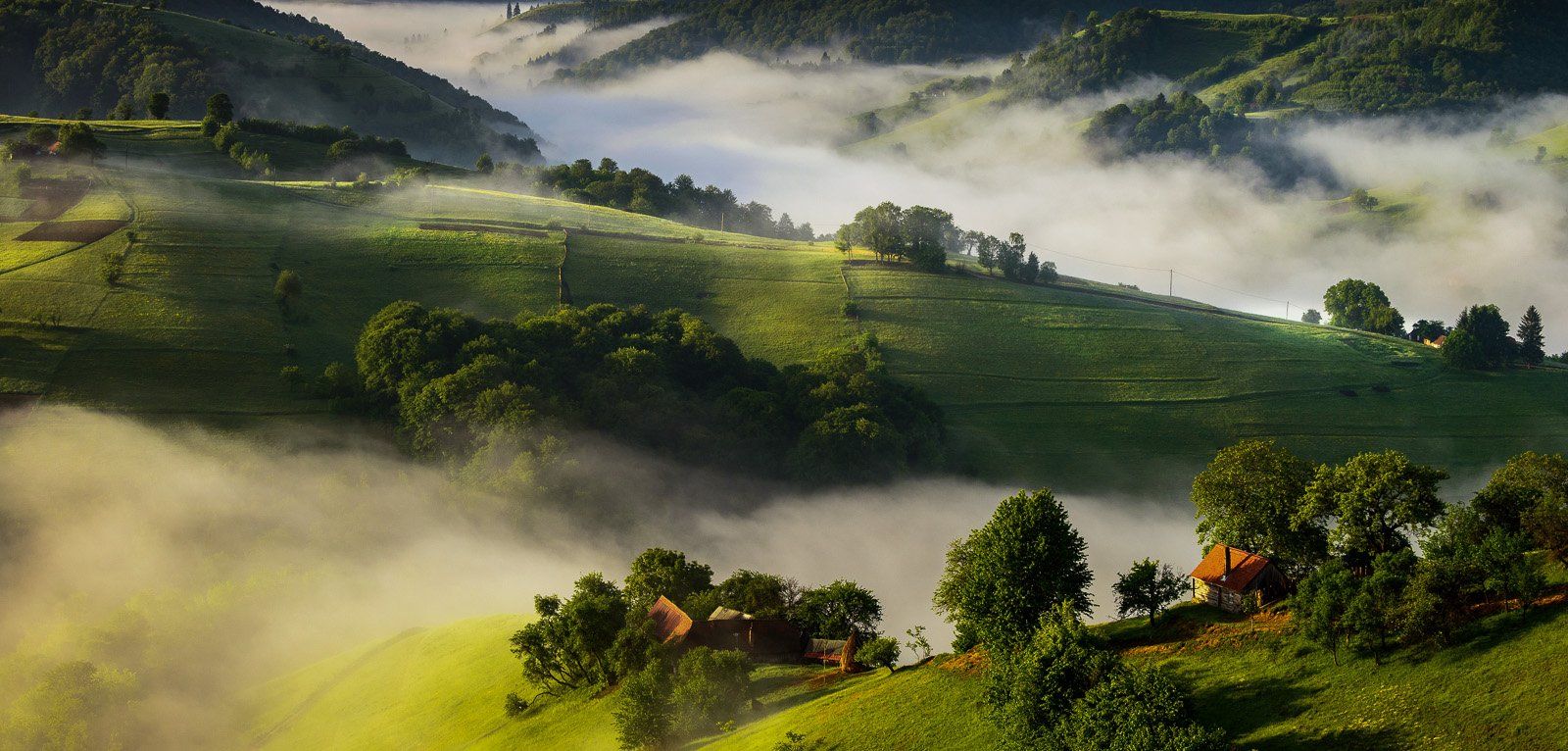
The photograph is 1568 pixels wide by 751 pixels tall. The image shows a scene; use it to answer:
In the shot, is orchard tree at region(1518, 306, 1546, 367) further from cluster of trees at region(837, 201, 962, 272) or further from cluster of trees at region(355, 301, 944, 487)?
cluster of trees at region(355, 301, 944, 487)

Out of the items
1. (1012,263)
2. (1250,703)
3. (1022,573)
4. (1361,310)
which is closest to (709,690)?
(1022,573)

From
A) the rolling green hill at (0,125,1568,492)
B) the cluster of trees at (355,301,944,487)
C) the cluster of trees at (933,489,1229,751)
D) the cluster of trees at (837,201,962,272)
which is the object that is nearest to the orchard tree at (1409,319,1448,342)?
the rolling green hill at (0,125,1568,492)

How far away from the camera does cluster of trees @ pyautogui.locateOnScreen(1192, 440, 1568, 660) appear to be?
49781 millimetres

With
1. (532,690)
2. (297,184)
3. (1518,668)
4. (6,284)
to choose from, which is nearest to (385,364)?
(6,284)

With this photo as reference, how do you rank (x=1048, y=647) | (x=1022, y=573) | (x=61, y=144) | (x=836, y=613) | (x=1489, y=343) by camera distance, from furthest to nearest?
(x=61, y=144), (x=1489, y=343), (x=836, y=613), (x=1022, y=573), (x=1048, y=647)

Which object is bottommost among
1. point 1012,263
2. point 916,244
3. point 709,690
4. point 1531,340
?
point 709,690

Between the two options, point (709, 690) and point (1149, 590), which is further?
point (709, 690)

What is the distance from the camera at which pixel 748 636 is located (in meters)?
77.4

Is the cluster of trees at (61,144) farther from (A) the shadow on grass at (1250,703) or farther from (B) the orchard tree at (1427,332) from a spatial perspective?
(B) the orchard tree at (1427,332)

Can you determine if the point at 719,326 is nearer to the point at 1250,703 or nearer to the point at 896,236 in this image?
the point at 896,236

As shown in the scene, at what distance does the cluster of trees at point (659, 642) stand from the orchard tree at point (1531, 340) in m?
130

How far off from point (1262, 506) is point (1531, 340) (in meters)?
131

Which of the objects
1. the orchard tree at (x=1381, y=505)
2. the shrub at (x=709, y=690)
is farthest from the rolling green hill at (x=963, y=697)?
the orchard tree at (x=1381, y=505)

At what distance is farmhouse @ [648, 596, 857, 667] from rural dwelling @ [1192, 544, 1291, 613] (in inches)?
910
